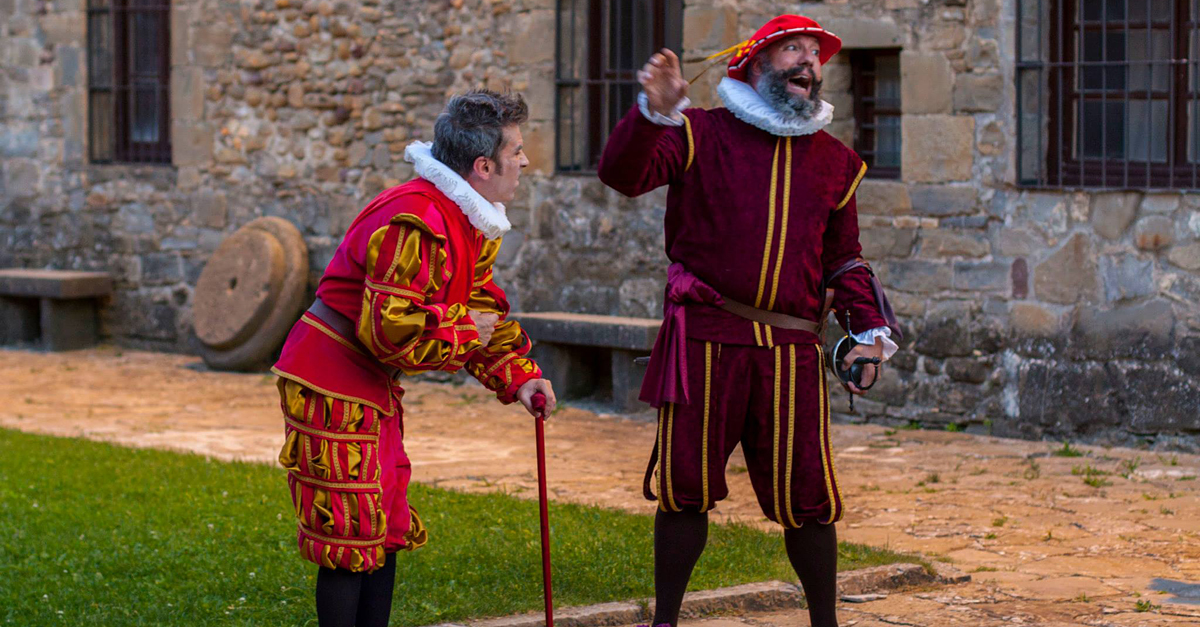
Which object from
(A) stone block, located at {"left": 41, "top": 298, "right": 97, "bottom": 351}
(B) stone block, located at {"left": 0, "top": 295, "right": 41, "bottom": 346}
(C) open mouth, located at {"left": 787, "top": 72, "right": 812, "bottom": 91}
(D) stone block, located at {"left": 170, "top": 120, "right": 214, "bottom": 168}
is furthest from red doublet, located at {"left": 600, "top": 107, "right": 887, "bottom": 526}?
(B) stone block, located at {"left": 0, "top": 295, "right": 41, "bottom": 346}

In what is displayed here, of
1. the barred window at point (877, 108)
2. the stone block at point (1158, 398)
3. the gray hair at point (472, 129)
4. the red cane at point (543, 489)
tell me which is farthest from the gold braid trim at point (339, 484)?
the barred window at point (877, 108)

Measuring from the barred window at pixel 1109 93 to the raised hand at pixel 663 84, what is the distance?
4.33m

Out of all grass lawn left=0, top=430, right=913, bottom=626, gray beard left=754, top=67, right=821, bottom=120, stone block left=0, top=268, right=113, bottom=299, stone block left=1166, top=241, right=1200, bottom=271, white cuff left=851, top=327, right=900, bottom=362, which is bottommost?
grass lawn left=0, top=430, right=913, bottom=626

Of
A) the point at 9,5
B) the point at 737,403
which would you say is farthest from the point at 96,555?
the point at 9,5

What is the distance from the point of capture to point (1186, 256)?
7238 mm

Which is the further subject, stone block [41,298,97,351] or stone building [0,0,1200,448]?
stone block [41,298,97,351]

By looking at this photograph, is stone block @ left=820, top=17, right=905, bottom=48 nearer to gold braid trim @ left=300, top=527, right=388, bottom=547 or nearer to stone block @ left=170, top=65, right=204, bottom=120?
stone block @ left=170, top=65, right=204, bottom=120

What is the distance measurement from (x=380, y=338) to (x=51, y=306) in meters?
8.99

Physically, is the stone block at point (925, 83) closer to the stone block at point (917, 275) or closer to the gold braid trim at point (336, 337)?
the stone block at point (917, 275)

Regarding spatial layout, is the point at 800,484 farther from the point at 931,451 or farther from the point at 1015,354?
the point at 1015,354

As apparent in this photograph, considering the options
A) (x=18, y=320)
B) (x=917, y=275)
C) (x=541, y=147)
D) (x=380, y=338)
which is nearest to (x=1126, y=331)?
(x=917, y=275)

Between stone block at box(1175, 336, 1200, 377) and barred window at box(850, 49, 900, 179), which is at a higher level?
barred window at box(850, 49, 900, 179)

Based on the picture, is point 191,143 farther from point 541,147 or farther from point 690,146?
point 690,146

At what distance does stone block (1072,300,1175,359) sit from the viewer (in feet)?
24.0
